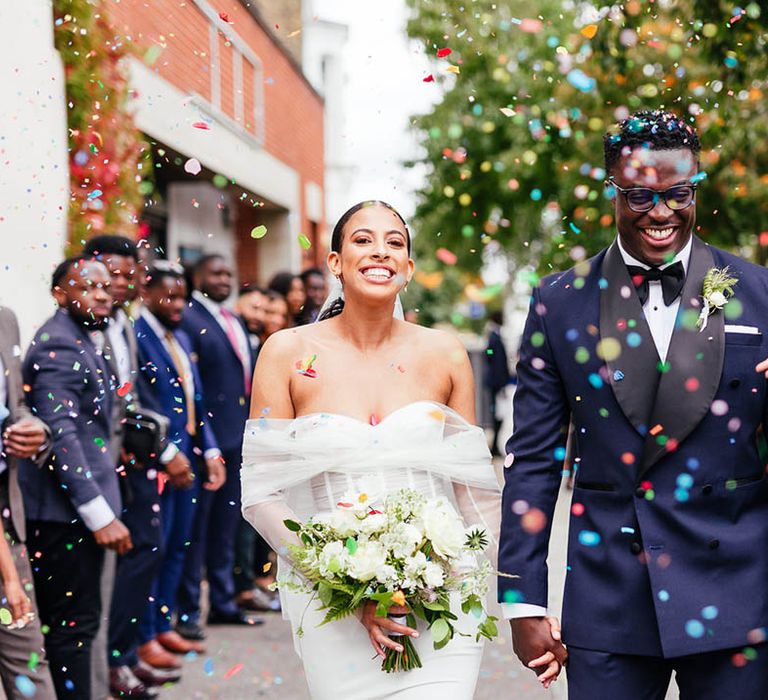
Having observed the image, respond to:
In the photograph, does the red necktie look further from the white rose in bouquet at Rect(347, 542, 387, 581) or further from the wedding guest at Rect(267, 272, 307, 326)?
the white rose in bouquet at Rect(347, 542, 387, 581)

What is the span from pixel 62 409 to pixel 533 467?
233 cm

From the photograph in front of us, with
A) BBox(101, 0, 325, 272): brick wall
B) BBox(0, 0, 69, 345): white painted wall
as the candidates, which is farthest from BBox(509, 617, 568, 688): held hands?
BBox(101, 0, 325, 272): brick wall

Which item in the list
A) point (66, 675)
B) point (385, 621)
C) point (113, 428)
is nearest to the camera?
point (385, 621)

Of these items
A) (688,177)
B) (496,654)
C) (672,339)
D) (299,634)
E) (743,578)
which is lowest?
(496,654)

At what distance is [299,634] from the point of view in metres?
3.58

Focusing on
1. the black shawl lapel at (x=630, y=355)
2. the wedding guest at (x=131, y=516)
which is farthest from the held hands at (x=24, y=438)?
the black shawl lapel at (x=630, y=355)

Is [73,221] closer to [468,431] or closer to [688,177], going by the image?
[468,431]

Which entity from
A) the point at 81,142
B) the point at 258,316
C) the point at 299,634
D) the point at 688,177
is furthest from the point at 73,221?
the point at 688,177

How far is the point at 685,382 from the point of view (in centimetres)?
305

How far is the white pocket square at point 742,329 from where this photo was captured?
122 inches

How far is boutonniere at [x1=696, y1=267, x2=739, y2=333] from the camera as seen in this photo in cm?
308

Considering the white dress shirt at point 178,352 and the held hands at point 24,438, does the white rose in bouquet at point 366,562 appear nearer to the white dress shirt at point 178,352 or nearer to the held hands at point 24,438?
the held hands at point 24,438

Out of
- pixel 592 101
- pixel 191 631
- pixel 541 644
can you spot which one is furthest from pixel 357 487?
pixel 592 101

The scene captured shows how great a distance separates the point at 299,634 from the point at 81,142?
15.3 feet
